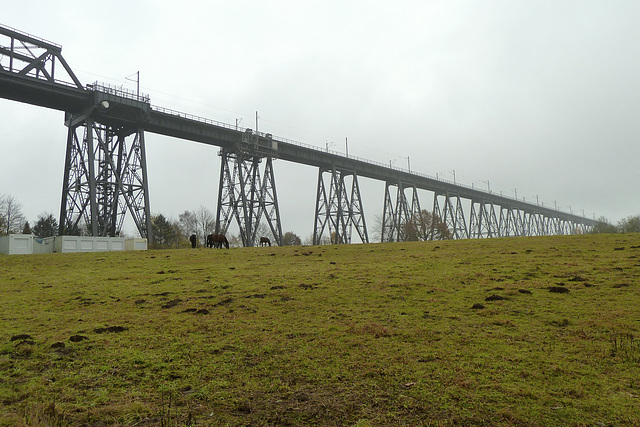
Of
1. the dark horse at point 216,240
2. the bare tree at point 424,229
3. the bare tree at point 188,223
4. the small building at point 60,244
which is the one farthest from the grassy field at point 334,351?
the bare tree at point 188,223

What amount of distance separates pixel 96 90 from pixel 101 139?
16.2 ft

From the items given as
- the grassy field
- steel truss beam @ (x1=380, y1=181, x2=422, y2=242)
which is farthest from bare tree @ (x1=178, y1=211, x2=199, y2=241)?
the grassy field

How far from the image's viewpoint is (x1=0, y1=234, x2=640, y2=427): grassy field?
464cm

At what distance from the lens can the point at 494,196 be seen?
118438 mm

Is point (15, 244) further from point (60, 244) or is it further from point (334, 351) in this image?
point (334, 351)

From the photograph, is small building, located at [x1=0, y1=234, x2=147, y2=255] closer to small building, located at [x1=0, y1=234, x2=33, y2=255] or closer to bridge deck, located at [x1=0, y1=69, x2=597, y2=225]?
small building, located at [x1=0, y1=234, x2=33, y2=255]

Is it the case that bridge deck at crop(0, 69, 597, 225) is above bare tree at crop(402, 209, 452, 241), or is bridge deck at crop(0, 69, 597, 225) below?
above

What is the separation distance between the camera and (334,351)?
6355mm

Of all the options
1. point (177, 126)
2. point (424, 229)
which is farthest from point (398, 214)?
point (177, 126)

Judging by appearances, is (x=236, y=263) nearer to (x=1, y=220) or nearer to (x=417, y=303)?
(x=417, y=303)

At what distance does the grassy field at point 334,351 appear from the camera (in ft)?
15.2

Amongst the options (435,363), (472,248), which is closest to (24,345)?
(435,363)

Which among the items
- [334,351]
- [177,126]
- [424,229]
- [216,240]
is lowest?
[334,351]

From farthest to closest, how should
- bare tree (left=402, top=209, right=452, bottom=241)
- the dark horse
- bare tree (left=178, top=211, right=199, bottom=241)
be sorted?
bare tree (left=178, top=211, right=199, bottom=241) < bare tree (left=402, top=209, right=452, bottom=241) < the dark horse
